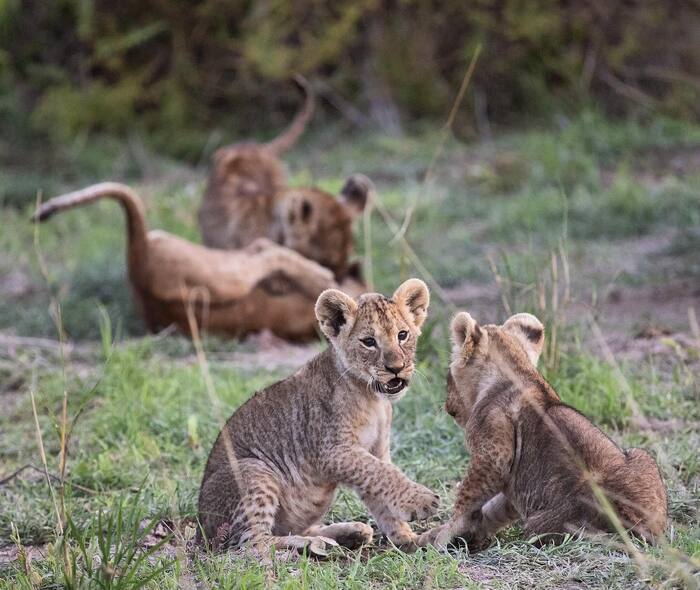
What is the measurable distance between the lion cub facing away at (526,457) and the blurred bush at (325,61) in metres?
8.82

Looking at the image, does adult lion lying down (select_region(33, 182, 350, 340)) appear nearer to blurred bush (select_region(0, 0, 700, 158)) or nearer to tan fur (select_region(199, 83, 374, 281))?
tan fur (select_region(199, 83, 374, 281))

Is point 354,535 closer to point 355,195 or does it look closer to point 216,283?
point 216,283

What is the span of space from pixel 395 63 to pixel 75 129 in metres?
3.65

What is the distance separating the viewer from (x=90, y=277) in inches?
376

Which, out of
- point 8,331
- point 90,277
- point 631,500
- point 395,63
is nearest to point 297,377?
point 631,500

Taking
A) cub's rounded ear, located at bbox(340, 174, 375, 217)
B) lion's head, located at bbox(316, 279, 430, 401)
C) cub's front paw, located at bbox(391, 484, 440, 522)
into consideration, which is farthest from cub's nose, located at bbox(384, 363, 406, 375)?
cub's rounded ear, located at bbox(340, 174, 375, 217)

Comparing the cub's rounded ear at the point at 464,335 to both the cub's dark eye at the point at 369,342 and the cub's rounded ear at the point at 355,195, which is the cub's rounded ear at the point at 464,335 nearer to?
the cub's dark eye at the point at 369,342

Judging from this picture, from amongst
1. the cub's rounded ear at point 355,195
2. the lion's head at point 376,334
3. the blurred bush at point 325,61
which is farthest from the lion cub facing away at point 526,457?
the blurred bush at point 325,61

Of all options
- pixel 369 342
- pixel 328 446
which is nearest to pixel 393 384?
pixel 369 342

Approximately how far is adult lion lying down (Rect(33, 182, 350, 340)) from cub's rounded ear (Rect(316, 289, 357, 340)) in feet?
10.9

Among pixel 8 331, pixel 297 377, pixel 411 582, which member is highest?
pixel 297 377

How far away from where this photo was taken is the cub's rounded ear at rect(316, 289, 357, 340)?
4617mm

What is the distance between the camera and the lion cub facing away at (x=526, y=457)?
4.09 m

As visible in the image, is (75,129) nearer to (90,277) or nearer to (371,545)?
(90,277)
